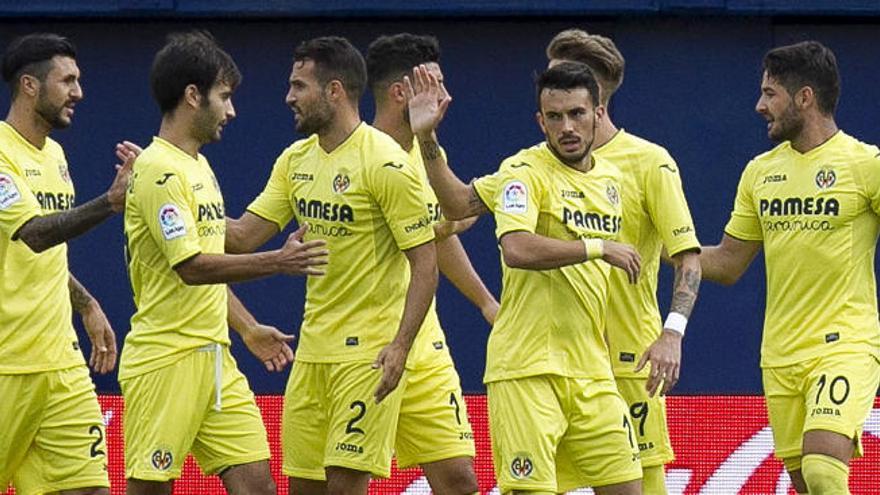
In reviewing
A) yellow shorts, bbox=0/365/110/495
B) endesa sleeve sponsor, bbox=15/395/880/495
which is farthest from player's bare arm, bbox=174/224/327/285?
endesa sleeve sponsor, bbox=15/395/880/495

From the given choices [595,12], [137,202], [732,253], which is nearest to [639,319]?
[732,253]

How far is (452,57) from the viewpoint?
1442 centimetres

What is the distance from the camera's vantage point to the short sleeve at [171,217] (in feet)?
29.6

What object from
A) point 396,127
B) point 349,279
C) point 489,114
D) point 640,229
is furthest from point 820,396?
point 489,114

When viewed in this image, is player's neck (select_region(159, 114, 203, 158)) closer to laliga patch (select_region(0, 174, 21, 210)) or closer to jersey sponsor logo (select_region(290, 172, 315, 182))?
jersey sponsor logo (select_region(290, 172, 315, 182))

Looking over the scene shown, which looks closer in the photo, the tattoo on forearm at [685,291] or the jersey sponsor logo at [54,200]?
the tattoo on forearm at [685,291]

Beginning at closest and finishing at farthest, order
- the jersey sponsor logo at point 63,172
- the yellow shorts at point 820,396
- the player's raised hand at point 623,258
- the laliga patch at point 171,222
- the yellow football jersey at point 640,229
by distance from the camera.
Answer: the player's raised hand at point 623,258 → the laliga patch at point 171,222 → the yellow shorts at point 820,396 → the yellow football jersey at point 640,229 → the jersey sponsor logo at point 63,172

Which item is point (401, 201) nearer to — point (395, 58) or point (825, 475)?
point (395, 58)

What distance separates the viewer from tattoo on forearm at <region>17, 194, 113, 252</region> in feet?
30.6

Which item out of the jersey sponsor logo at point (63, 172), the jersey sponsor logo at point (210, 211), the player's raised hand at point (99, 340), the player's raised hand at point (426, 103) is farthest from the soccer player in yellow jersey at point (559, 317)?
the jersey sponsor logo at point (63, 172)

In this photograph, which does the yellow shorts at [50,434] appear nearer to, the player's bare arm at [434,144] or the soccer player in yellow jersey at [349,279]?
the soccer player in yellow jersey at [349,279]

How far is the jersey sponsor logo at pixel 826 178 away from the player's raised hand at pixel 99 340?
11.1ft

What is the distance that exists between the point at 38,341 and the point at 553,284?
2392 mm

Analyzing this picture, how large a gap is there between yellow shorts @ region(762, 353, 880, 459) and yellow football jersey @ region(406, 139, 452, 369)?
1502 mm
